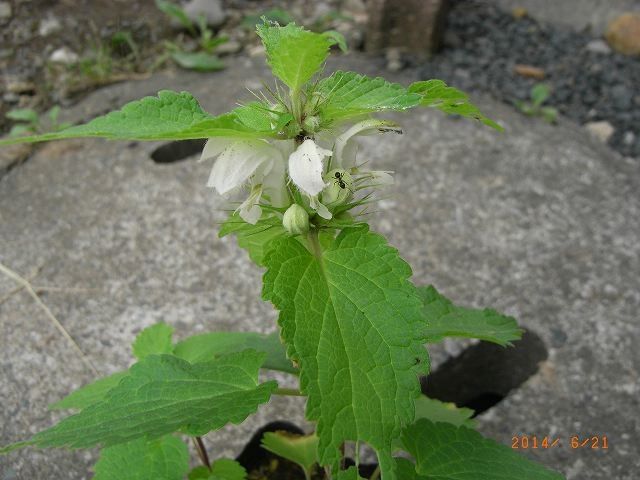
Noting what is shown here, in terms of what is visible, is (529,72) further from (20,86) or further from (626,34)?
(20,86)

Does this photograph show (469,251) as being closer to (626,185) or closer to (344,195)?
(626,185)

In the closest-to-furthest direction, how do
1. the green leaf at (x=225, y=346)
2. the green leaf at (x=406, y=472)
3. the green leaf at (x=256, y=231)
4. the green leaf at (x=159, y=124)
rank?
1. the green leaf at (x=159, y=124)
2. the green leaf at (x=256, y=231)
3. the green leaf at (x=406, y=472)
4. the green leaf at (x=225, y=346)

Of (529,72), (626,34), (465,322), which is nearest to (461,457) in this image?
(465,322)

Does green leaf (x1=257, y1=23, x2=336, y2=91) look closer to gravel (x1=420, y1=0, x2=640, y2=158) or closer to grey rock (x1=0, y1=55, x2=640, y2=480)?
grey rock (x1=0, y1=55, x2=640, y2=480)

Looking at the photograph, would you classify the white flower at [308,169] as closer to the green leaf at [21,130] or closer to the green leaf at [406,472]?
the green leaf at [406,472]

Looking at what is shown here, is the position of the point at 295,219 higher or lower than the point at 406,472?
higher

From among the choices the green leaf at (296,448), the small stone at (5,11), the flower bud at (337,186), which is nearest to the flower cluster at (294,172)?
the flower bud at (337,186)
